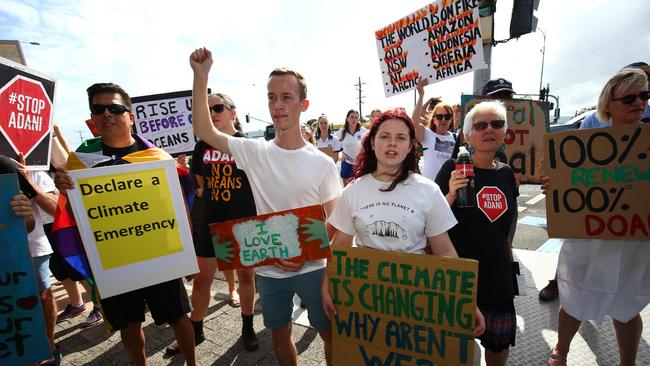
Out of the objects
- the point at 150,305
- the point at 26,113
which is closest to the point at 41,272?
the point at 150,305

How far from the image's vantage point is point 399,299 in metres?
1.68

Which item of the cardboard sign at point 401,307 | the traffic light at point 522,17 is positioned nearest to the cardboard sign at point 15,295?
the cardboard sign at point 401,307

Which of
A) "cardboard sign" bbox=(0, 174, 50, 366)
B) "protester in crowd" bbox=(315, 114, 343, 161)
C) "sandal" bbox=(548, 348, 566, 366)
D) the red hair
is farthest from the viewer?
"protester in crowd" bbox=(315, 114, 343, 161)

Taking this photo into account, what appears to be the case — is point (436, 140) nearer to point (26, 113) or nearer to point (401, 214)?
point (401, 214)

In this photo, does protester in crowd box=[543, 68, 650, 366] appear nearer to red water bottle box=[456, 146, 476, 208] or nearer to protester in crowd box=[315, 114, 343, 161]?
red water bottle box=[456, 146, 476, 208]

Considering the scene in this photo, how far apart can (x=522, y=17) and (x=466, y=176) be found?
4.74 meters

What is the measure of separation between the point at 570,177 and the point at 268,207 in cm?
200

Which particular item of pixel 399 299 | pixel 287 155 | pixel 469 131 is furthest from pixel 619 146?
pixel 287 155

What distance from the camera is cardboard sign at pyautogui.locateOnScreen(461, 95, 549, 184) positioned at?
2.87 meters

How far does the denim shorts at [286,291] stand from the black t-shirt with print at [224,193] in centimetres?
88

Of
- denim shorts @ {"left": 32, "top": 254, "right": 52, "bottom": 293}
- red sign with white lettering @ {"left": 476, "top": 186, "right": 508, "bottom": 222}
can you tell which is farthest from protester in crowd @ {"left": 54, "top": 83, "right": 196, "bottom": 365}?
red sign with white lettering @ {"left": 476, "top": 186, "right": 508, "bottom": 222}

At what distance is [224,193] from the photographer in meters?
2.77

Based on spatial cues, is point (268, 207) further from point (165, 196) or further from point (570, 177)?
point (570, 177)

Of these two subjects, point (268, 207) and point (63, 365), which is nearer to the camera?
point (268, 207)
